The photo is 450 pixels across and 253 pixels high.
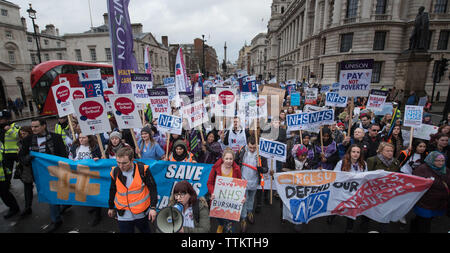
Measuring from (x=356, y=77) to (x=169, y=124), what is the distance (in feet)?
16.0

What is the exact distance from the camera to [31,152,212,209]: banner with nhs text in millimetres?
4086

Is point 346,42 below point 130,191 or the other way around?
the other way around

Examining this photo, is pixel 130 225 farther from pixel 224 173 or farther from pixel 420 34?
pixel 420 34

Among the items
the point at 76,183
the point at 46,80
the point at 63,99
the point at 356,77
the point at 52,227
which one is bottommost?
the point at 52,227

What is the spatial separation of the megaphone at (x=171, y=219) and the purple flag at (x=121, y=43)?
475 centimetres

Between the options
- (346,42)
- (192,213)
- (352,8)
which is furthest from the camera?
(346,42)

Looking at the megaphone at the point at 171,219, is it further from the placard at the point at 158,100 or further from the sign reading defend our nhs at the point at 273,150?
the placard at the point at 158,100

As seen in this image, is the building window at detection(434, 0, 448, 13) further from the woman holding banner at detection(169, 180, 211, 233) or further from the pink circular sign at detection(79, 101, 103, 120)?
the pink circular sign at detection(79, 101, 103, 120)

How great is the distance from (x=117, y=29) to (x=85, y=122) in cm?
302

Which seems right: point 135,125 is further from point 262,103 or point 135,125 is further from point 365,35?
point 365,35

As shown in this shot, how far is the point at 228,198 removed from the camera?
3381mm

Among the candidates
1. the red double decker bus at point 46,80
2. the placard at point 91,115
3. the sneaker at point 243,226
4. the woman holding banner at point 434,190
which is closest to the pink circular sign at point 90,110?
the placard at point 91,115

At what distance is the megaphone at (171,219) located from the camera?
2.40 m

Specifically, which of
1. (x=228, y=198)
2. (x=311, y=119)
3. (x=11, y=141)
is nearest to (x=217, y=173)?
(x=228, y=198)
